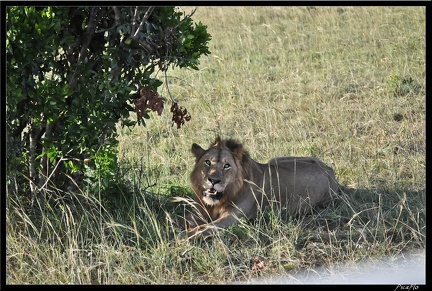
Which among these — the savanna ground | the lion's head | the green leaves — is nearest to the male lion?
the lion's head

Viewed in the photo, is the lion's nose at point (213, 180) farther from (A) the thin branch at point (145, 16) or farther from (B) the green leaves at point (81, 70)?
(A) the thin branch at point (145, 16)

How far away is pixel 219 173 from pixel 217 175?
0.13ft

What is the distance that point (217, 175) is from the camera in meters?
7.64

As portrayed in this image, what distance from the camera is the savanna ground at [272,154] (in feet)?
21.8


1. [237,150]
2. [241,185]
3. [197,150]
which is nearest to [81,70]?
[197,150]

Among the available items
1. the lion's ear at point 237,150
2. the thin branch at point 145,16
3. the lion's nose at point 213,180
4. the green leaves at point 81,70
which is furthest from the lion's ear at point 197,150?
the thin branch at point 145,16

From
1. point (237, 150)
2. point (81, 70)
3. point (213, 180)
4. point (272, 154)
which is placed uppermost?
point (81, 70)

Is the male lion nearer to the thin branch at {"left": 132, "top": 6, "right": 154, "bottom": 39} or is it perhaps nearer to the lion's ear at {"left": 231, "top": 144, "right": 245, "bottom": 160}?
the lion's ear at {"left": 231, "top": 144, "right": 245, "bottom": 160}

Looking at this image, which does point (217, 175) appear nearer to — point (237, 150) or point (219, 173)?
point (219, 173)

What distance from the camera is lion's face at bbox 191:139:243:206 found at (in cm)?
764

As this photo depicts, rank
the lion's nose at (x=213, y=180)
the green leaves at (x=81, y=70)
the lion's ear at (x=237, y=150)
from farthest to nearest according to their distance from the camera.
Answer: the lion's ear at (x=237, y=150), the lion's nose at (x=213, y=180), the green leaves at (x=81, y=70)

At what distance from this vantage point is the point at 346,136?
10.3m

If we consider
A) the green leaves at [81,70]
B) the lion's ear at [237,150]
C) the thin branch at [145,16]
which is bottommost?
the lion's ear at [237,150]

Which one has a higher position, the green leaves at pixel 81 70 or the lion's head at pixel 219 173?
the green leaves at pixel 81 70
